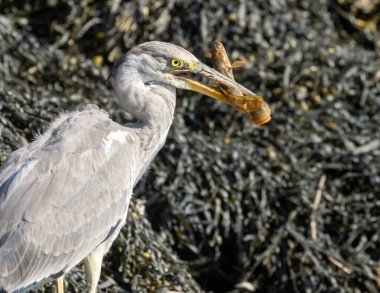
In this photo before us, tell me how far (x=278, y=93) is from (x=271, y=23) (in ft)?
1.43

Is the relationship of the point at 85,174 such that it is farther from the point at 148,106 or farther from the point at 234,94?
the point at 234,94

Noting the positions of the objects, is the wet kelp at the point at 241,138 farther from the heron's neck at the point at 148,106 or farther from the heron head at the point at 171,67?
the heron head at the point at 171,67

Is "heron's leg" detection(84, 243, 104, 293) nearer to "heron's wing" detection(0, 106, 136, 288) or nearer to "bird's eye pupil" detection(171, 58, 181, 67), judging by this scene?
"heron's wing" detection(0, 106, 136, 288)

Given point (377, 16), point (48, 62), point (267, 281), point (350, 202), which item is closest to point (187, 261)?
point (267, 281)

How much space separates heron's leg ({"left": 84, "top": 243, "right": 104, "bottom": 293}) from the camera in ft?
13.2

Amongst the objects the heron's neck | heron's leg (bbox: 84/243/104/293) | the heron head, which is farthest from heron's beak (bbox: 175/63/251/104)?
heron's leg (bbox: 84/243/104/293)

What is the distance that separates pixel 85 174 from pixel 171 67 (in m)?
0.52

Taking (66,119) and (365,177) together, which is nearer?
(66,119)

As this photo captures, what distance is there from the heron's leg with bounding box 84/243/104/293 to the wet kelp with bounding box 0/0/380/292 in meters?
0.63

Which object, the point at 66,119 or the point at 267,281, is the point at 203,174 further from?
the point at 66,119

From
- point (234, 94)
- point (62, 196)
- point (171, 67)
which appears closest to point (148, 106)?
point (171, 67)

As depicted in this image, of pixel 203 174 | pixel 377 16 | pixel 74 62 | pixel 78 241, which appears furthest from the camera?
pixel 377 16

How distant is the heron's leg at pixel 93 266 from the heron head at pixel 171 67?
64 cm

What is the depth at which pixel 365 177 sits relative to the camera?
5.43 m
